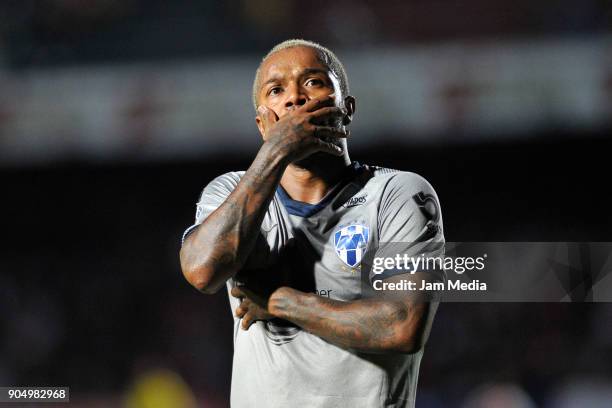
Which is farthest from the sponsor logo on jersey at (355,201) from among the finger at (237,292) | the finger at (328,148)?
the finger at (237,292)

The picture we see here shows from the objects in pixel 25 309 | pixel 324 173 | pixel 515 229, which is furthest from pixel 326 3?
pixel 324 173

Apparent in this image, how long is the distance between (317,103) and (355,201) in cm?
29

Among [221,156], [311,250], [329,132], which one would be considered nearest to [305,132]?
[329,132]

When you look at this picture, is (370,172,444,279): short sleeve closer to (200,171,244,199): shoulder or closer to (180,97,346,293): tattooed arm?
(180,97,346,293): tattooed arm

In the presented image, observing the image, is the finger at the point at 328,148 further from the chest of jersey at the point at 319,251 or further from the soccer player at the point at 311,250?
the chest of jersey at the point at 319,251

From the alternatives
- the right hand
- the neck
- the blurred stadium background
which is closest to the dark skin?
the right hand

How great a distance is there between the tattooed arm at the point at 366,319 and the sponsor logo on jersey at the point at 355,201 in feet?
0.88

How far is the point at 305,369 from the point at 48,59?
307 inches

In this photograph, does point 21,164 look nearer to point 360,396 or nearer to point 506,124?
point 506,124

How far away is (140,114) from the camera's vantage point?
8.23 meters

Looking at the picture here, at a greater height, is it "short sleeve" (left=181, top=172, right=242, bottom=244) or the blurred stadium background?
the blurred stadium background

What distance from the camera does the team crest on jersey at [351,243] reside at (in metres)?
2.05

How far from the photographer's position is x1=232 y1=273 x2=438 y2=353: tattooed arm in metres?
1.89

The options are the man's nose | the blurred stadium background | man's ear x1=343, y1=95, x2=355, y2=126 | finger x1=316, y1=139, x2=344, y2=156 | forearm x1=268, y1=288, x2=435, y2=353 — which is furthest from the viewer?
the blurred stadium background
